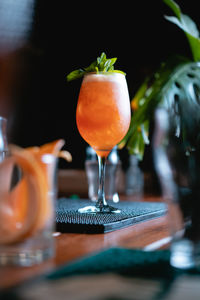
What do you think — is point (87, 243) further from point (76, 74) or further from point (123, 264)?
point (76, 74)

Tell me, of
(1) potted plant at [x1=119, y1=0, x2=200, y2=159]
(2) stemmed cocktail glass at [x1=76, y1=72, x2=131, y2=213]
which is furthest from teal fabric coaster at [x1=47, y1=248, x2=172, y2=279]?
(1) potted plant at [x1=119, y1=0, x2=200, y2=159]

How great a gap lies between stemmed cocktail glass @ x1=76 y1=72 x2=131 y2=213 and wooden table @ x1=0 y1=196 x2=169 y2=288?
0.29 meters

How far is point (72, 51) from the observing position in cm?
364

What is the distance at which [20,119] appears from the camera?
13.4ft

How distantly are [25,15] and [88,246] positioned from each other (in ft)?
11.4

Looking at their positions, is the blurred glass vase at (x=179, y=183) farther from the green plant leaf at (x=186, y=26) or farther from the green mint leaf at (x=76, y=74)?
the green plant leaf at (x=186, y=26)

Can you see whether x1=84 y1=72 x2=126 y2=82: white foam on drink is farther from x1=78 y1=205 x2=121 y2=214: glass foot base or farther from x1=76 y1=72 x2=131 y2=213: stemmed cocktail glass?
x1=78 y1=205 x2=121 y2=214: glass foot base

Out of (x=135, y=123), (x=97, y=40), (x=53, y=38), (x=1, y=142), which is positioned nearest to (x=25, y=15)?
(x=53, y=38)

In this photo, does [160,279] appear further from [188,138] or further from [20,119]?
[20,119]

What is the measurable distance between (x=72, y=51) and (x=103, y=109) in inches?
109

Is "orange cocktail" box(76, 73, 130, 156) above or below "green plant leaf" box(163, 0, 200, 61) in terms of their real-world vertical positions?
below

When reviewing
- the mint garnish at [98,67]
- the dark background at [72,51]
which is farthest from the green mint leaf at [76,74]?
the dark background at [72,51]

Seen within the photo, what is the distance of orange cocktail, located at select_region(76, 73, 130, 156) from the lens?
1000 millimetres

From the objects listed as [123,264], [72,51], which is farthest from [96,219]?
[72,51]
